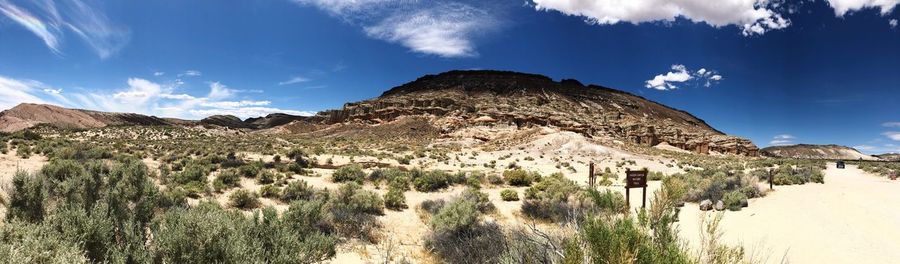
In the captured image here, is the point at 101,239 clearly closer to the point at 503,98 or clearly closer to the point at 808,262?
the point at 808,262

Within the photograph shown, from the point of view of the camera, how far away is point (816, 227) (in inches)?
360

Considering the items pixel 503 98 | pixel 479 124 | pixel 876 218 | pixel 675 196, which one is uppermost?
pixel 503 98

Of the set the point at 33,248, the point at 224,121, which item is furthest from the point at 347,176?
the point at 224,121

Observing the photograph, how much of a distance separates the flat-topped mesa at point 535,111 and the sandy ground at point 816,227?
134ft

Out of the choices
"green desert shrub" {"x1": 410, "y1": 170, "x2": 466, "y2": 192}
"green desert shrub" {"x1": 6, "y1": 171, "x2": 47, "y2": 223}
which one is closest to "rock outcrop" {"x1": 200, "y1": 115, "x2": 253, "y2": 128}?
"green desert shrub" {"x1": 410, "y1": 170, "x2": 466, "y2": 192}

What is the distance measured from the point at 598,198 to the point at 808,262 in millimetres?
3829

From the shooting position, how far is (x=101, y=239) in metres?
4.29

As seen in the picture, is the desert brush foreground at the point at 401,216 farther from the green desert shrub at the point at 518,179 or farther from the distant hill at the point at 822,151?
the distant hill at the point at 822,151

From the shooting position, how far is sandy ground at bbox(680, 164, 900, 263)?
24.3 ft

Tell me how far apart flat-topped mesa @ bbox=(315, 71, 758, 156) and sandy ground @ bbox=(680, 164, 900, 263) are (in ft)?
134

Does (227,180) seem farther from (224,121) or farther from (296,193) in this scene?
(224,121)

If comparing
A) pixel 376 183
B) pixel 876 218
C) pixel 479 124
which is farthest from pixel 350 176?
pixel 479 124

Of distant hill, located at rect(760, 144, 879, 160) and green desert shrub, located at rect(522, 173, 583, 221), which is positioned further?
distant hill, located at rect(760, 144, 879, 160)

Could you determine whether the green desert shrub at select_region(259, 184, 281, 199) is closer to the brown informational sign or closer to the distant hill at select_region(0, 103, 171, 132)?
the brown informational sign
